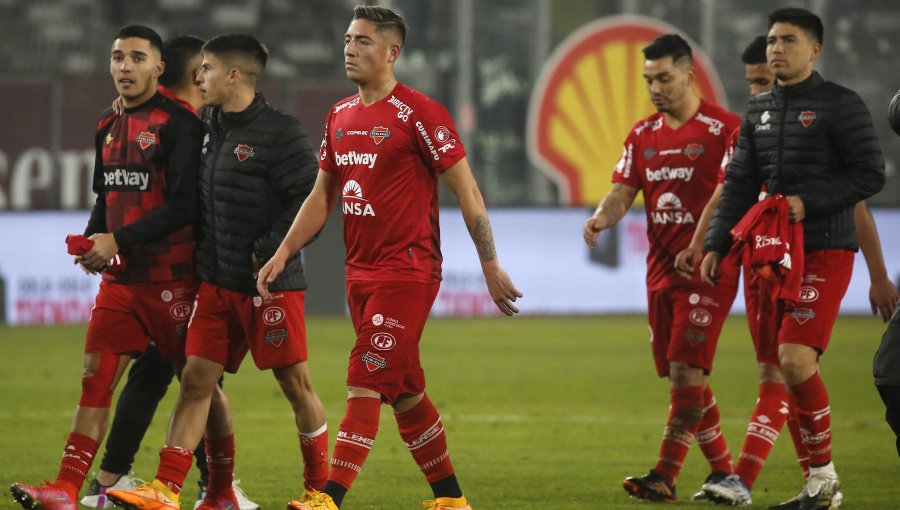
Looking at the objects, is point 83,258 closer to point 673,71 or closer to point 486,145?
point 673,71

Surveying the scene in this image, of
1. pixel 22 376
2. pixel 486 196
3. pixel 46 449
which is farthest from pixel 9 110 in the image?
pixel 46 449

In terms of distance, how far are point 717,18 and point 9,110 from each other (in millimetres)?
12397

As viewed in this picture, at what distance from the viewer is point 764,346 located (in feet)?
24.7

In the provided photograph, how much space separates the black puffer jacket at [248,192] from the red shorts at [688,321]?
213 cm

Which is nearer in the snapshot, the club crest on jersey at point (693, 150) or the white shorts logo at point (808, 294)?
the white shorts logo at point (808, 294)

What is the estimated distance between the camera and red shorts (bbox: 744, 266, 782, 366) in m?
7.30

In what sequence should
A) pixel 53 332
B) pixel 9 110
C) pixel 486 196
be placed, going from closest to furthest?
pixel 53 332
pixel 9 110
pixel 486 196

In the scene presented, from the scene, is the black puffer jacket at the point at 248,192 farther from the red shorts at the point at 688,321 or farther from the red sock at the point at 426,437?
the red shorts at the point at 688,321

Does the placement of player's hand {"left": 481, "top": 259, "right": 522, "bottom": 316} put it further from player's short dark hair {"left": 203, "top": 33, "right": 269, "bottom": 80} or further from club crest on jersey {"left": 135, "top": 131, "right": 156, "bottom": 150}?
club crest on jersey {"left": 135, "top": 131, "right": 156, "bottom": 150}

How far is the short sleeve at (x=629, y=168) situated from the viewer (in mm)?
8266

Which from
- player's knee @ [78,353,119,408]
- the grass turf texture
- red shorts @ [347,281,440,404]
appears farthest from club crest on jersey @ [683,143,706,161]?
player's knee @ [78,353,119,408]

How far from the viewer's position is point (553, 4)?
2633cm

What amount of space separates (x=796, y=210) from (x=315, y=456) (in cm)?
252

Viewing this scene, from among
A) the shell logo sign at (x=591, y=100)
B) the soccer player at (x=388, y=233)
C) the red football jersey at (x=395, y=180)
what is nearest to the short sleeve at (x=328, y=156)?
the soccer player at (x=388, y=233)
